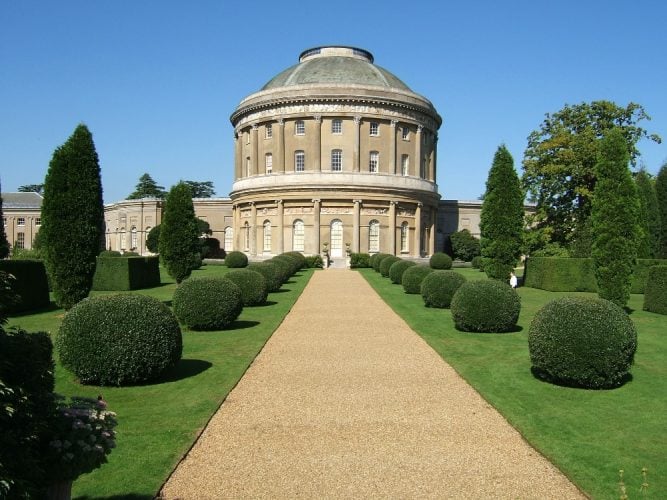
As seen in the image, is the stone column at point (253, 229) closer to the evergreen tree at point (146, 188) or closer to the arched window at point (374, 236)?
the arched window at point (374, 236)

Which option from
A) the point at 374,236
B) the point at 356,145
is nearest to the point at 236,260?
the point at 374,236

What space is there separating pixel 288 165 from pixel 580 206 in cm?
2488

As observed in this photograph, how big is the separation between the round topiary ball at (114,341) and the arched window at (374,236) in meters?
42.1

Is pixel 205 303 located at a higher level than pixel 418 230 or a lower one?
lower

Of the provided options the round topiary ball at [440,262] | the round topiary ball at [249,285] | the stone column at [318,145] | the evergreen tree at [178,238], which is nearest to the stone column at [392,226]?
the stone column at [318,145]

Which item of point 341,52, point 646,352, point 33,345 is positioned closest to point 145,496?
point 33,345

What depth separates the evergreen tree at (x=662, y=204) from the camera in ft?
126

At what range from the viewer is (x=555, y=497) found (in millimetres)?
6051

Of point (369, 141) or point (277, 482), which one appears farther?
point (369, 141)

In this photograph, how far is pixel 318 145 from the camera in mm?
53062

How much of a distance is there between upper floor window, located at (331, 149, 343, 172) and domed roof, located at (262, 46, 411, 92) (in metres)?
5.93

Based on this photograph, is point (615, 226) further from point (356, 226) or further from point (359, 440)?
point (356, 226)

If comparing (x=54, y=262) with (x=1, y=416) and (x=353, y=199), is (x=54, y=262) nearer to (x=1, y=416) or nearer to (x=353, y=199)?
(x=1, y=416)

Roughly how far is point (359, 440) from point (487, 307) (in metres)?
9.13
